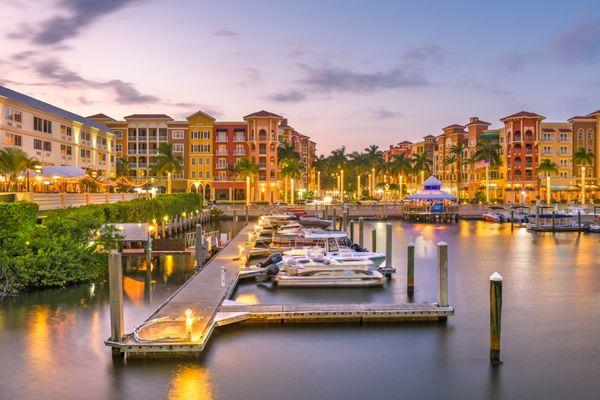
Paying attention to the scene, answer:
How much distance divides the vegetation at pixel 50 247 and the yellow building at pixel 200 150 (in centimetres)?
7973

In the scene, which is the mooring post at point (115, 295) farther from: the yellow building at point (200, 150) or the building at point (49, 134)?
the yellow building at point (200, 150)

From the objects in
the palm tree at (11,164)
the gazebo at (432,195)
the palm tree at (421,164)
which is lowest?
the gazebo at (432,195)

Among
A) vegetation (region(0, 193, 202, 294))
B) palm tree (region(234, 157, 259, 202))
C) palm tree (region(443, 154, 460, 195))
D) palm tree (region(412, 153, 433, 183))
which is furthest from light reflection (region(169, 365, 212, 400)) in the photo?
palm tree (region(412, 153, 433, 183))

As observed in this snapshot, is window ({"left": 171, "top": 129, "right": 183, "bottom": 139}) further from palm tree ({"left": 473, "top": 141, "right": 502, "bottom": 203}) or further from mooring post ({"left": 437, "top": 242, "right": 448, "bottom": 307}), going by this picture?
mooring post ({"left": 437, "top": 242, "right": 448, "bottom": 307})

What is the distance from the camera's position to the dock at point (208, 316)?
17.9 m

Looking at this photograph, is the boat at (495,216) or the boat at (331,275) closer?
the boat at (331,275)

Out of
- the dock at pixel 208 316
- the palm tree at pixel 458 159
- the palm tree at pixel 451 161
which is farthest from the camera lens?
the palm tree at pixel 451 161

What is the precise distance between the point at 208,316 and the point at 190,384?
14.9 feet

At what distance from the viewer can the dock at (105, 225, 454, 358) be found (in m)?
17.9

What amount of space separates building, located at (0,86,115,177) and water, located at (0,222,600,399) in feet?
110

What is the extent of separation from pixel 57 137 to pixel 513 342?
196 feet

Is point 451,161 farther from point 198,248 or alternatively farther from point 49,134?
point 198,248

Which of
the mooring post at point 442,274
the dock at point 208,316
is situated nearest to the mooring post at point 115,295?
the dock at point 208,316

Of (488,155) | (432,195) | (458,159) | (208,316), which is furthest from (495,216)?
(208,316)
